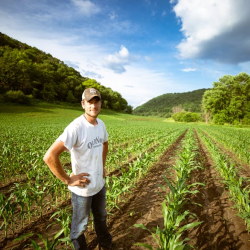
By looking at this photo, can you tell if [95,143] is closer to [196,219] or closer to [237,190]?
[196,219]

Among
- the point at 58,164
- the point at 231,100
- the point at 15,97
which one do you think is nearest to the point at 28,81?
the point at 15,97

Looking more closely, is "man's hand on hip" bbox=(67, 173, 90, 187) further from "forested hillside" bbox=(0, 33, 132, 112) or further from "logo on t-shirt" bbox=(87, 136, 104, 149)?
"forested hillside" bbox=(0, 33, 132, 112)

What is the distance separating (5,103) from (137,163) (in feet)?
146

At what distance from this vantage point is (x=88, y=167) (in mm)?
1922

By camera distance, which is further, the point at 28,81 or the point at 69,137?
the point at 28,81

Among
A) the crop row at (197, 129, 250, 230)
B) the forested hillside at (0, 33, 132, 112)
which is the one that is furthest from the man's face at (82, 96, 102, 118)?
the forested hillside at (0, 33, 132, 112)

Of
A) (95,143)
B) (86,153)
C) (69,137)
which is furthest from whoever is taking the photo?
(95,143)

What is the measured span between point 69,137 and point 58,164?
37 cm

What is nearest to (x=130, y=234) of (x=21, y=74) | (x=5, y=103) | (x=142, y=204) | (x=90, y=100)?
(x=142, y=204)

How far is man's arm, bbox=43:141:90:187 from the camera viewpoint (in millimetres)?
1635

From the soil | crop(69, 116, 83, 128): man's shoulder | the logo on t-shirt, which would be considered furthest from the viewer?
the soil

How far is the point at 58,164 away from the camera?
1729 millimetres

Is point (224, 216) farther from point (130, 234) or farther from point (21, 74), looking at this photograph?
point (21, 74)

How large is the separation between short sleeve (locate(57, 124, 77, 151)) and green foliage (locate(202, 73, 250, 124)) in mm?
49710
